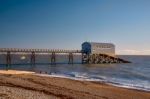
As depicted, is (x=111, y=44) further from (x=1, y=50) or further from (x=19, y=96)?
(x=19, y=96)

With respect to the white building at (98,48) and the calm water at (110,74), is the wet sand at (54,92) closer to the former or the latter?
the calm water at (110,74)

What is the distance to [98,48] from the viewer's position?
3374 inches

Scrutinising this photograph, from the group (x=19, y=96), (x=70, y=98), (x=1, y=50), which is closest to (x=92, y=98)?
(x=70, y=98)

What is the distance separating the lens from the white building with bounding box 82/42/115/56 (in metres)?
84.1

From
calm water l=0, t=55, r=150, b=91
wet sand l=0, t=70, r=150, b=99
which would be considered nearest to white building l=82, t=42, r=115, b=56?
calm water l=0, t=55, r=150, b=91

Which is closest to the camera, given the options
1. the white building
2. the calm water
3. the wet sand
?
the wet sand

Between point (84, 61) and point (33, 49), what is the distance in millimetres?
17797

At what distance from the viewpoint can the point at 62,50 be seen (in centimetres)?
8212

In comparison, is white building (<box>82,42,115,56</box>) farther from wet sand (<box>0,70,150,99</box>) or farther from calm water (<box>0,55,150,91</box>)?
wet sand (<box>0,70,150,99</box>)

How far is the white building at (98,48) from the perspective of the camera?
276 ft

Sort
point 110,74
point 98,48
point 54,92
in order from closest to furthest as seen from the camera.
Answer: point 54,92 < point 110,74 < point 98,48

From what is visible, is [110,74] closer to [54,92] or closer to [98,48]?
[54,92]

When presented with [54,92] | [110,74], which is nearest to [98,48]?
[110,74]

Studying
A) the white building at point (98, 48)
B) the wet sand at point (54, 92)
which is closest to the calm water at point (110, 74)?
the wet sand at point (54, 92)
